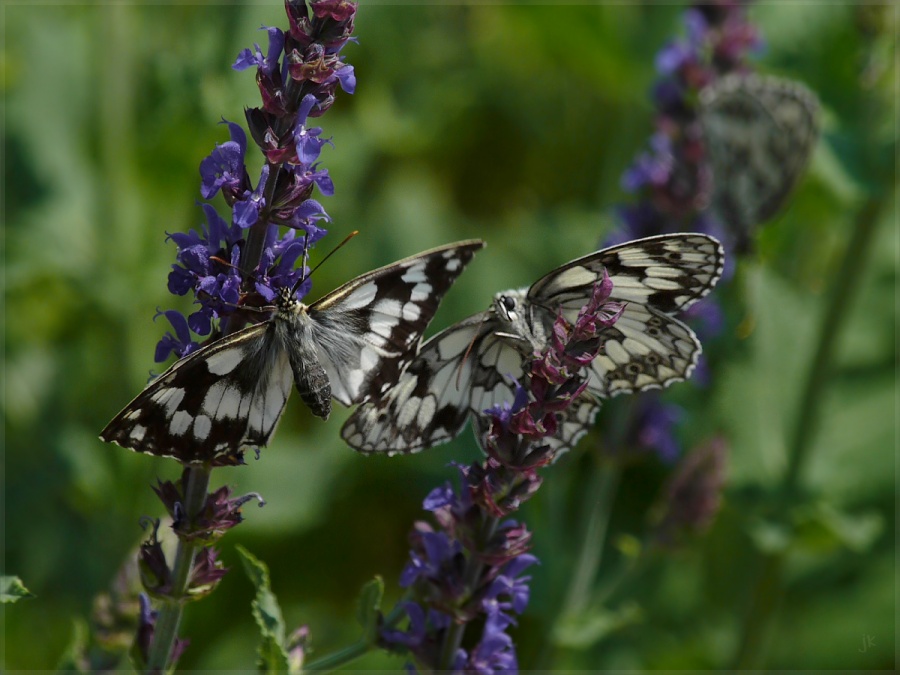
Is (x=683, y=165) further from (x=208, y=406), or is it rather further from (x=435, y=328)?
(x=208, y=406)

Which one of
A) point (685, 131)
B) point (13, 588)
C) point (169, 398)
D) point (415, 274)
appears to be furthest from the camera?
point (685, 131)

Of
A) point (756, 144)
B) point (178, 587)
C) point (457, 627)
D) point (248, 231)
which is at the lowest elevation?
point (457, 627)

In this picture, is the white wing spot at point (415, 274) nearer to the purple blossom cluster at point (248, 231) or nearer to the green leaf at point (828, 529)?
the purple blossom cluster at point (248, 231)

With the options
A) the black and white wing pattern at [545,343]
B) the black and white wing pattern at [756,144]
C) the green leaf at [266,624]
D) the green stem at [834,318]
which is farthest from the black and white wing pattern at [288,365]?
the green stem at [834,318]

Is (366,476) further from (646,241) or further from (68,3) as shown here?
(68,3)

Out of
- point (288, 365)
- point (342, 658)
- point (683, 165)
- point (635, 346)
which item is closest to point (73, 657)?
point (342, 658)
